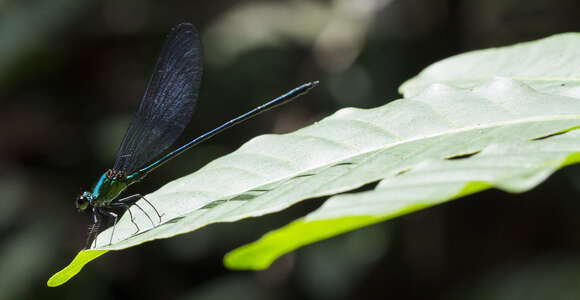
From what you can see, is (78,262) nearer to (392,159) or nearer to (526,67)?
(392,159)

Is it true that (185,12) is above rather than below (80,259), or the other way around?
above

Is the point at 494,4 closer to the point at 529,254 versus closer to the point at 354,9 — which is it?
the point at 354,9

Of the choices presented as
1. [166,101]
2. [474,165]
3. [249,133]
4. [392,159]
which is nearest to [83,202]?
[166,101]

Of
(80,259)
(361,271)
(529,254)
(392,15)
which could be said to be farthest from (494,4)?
(80,259)

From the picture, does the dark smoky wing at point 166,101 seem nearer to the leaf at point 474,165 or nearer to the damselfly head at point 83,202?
the damselfly head at point 83,202

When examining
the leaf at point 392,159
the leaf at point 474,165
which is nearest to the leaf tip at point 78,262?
the leaf at point 392,159

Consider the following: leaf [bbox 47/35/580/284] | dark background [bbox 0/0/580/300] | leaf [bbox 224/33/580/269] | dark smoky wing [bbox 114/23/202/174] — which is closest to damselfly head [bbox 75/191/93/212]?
dark smoky wing [bbox 114/23/202/174]
